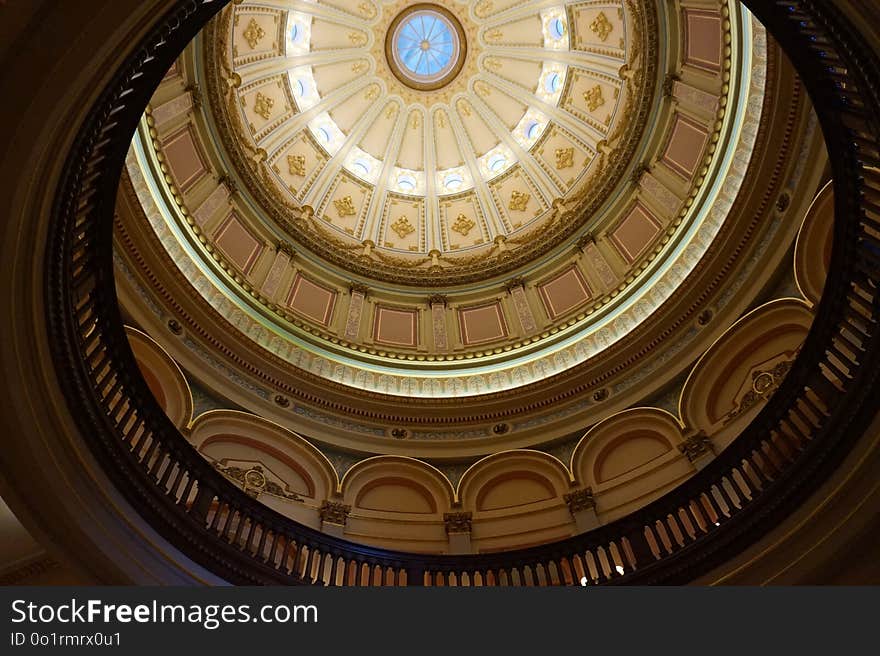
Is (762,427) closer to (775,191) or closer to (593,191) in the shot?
(775,191)

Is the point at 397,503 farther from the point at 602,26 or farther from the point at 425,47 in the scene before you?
the point at 425,47

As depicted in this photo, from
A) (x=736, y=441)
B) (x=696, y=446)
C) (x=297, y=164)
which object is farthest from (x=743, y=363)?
(x=297, y=164)

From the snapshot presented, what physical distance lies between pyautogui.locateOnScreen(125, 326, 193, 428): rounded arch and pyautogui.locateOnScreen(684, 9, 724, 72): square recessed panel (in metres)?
14.9

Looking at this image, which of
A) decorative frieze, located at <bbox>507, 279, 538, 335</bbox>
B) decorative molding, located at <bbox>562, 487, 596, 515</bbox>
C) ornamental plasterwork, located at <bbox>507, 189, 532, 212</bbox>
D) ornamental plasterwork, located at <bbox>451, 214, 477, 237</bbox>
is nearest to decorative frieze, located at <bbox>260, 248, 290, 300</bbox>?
ornamental plasterwork, located at <bbox>451, 214, 477, 237</bbox>

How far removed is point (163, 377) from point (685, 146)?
14.6m

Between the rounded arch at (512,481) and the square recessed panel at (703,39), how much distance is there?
10786 millimetres

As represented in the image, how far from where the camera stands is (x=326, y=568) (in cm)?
1038

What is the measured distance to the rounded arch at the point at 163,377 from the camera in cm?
1320

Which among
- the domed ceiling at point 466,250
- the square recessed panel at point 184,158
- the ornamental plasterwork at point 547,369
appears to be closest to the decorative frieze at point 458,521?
the domed ceiling at point 466,250

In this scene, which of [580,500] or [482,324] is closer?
[580,500]

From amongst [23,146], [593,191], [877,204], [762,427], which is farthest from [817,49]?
[593,191]

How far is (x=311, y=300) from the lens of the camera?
63.3 feet

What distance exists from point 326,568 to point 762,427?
23.1 ft

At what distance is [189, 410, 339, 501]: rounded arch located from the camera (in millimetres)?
13680
